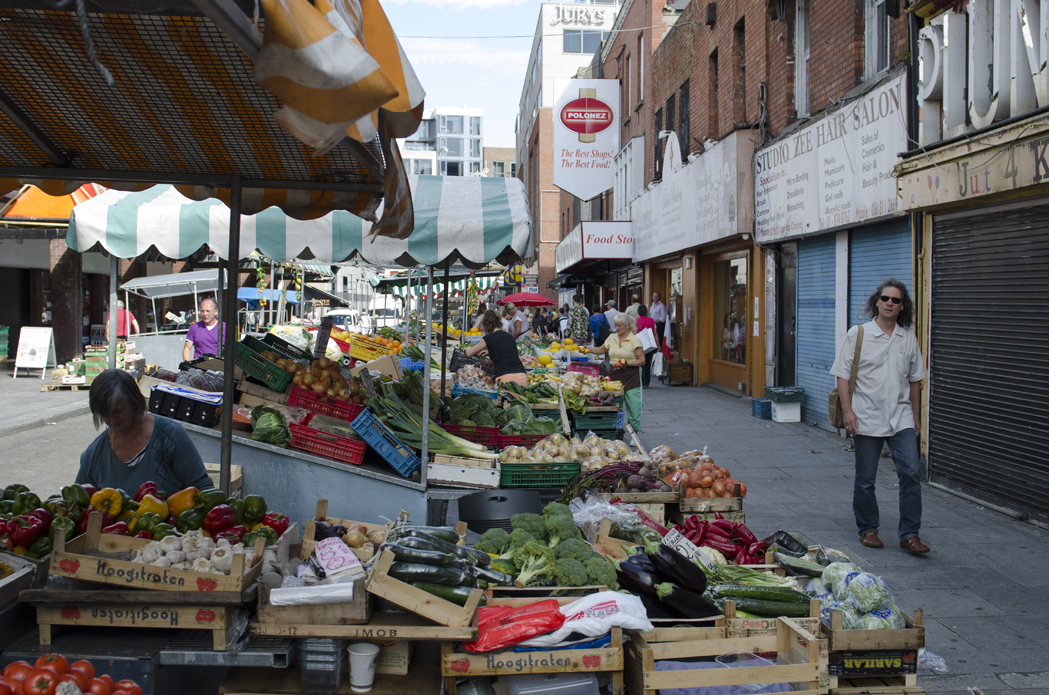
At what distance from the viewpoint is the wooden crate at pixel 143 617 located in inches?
124

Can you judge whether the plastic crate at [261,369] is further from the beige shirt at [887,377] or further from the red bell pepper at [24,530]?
the beige shirt at [887,377]

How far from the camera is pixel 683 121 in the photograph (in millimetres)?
19453

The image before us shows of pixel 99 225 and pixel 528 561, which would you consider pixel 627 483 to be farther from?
pixel 99 225

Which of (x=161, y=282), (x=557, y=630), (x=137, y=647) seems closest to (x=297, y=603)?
(x=137, y=647)

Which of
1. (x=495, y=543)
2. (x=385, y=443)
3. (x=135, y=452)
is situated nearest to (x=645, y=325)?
(x=385, y=443)

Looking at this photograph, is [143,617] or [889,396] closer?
[143,617]

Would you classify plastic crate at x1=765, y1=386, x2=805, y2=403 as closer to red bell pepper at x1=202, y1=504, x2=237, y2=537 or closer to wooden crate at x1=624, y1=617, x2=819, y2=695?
wooden crate at x1=624, y1=617, x2=819, y2=695

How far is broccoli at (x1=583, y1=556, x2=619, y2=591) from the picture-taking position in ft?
12.5

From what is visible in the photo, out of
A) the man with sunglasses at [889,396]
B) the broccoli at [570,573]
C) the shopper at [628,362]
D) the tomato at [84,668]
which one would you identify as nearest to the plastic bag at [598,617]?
the broccoli at [570,573]

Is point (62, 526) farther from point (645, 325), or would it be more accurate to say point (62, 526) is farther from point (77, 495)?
point (645, 325)

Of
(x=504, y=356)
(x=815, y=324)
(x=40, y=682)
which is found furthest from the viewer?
(x=815, y=324)

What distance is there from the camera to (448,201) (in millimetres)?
5625

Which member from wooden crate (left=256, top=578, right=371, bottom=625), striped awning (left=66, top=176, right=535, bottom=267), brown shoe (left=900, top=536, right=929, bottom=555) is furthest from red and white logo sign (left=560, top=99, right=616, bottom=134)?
wooden crate (left=256, top=578, right=371, bottom=625)

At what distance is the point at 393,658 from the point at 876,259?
9093mm
